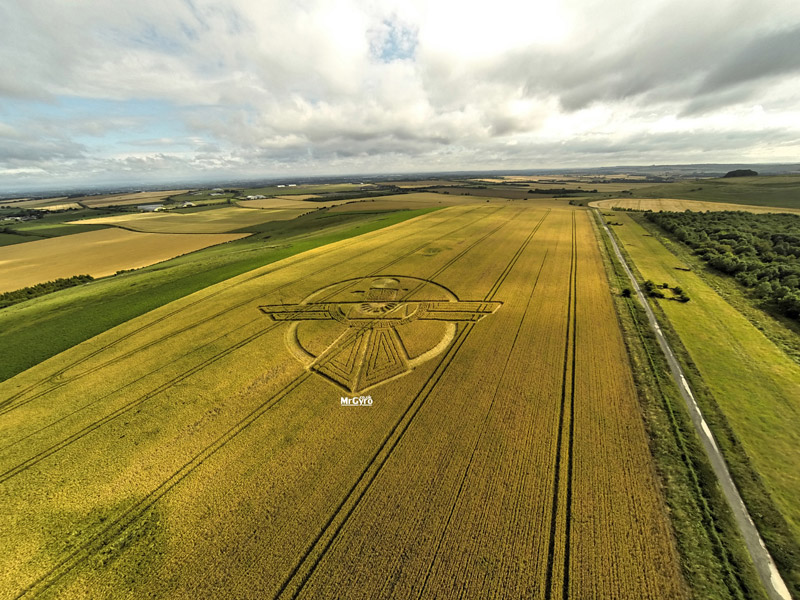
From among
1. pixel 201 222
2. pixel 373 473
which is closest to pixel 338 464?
pixel 373 473

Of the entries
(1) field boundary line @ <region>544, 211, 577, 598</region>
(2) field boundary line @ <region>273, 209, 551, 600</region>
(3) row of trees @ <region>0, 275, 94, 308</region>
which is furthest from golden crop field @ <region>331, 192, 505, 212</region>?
(2) field boundary line @ <region>273, 209, 551, 600</region>

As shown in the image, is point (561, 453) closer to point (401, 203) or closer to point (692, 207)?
point (692, 207)

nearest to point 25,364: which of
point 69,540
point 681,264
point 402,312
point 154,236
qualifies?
point 69,540

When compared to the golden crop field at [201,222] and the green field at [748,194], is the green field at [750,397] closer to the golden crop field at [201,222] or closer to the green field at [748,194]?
the golden crop field at [201,222]

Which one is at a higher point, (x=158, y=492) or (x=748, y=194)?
(x=748, y=194)

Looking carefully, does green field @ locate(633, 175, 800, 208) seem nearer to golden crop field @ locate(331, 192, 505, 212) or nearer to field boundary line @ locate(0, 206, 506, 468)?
golden crop field @ locate(331, 192, 505, 212)
